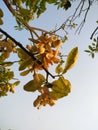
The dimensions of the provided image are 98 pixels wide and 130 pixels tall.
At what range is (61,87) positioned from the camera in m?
1.14

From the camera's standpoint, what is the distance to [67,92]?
1144 mm

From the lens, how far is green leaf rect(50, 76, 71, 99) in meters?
1.13

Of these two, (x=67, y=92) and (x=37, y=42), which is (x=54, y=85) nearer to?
(x=67, y=92)

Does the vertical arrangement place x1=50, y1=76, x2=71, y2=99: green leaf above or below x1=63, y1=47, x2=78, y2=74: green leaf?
below

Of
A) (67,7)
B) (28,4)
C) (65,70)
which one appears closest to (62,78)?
(65,70)

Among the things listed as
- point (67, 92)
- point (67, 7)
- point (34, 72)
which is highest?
point (67, 7)

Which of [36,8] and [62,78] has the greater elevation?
[36,8]

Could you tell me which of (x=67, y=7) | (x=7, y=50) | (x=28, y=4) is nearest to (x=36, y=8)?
(x=28, y=4)

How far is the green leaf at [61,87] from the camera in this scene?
113 centimetres

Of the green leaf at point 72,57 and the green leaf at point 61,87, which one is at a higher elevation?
the green leaf at point 72,57

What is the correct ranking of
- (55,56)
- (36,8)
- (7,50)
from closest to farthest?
(55,56)
(7,50)
(36,8)

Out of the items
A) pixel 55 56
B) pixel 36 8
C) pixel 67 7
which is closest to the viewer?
pixel 55 56

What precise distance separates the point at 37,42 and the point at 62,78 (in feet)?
0.58

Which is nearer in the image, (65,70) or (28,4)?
(65,70)
